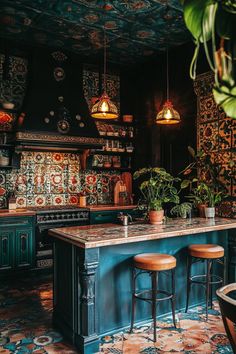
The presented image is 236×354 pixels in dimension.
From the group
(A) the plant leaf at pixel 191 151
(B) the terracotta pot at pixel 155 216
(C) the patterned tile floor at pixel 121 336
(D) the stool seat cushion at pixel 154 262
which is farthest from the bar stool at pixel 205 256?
(A) the plant leaf at pixel 191 151

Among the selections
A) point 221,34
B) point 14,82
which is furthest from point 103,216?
point 221,34

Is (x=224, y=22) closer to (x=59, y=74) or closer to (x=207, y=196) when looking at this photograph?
(x=207, y=196)

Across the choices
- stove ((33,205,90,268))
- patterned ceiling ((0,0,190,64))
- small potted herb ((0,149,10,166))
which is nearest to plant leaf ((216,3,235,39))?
patterned ceiling ((0,0,190,64))

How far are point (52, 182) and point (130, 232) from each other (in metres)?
3.18

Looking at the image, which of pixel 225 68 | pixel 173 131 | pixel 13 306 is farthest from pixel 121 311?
pixel 173 131

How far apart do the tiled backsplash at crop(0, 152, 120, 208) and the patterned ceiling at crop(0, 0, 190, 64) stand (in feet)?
6.41

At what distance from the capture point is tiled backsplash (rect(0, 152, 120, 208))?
5.82 metres

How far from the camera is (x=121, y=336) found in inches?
127

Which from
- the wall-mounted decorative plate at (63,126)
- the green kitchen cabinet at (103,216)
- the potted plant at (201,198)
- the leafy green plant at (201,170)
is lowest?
the green kitchen cabinet at (103,216)

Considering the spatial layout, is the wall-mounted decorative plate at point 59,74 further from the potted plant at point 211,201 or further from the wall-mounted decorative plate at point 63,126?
the potted plant at point 211,201

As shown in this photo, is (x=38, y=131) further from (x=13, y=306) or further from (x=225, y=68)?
(x=225, y=68)

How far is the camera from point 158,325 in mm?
3486

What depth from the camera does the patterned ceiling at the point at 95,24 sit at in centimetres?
430

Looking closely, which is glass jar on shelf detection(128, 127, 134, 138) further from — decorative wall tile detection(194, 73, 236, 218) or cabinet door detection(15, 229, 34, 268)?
cabinet door detection(15, 229, 34, 268)
